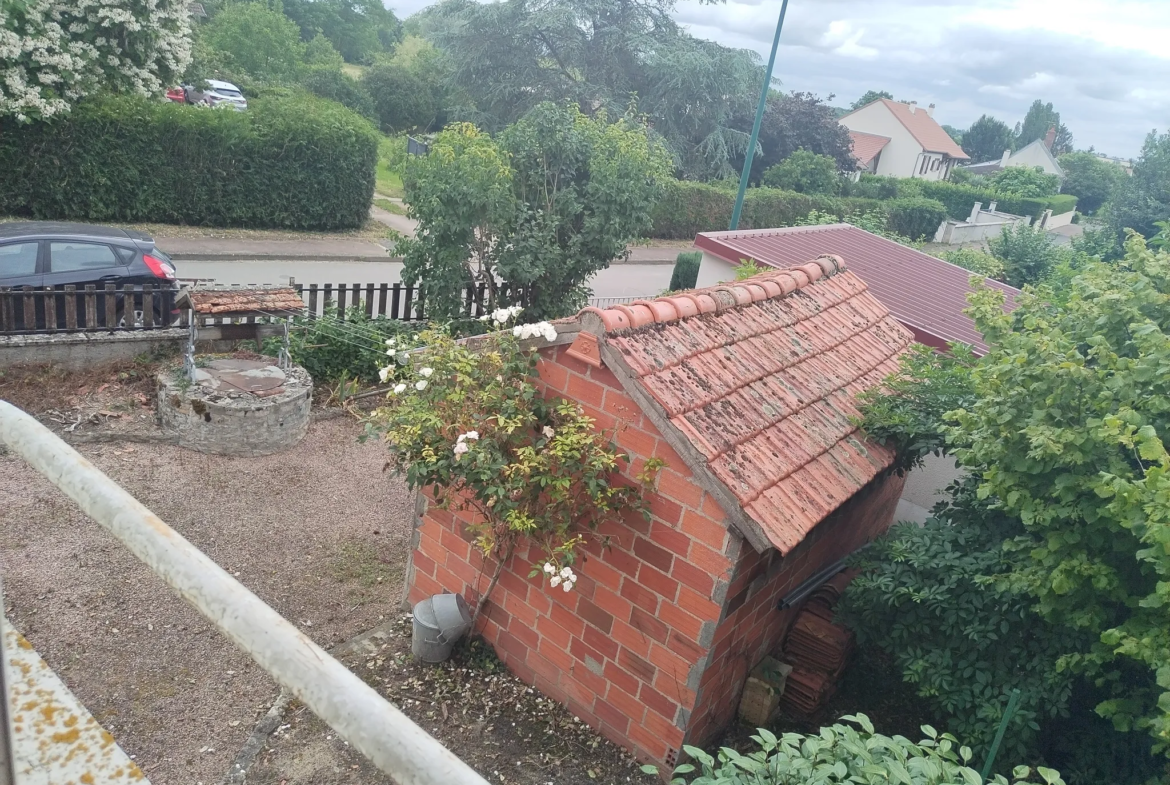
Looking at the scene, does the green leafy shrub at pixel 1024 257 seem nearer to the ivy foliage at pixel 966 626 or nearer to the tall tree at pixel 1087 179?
the ivy foliage at pixel 966 626

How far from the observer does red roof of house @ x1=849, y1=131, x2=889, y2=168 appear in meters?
53.3

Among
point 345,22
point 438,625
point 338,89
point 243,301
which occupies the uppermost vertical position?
point 345,22

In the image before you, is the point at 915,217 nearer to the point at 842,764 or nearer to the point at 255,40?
the point at 255,40

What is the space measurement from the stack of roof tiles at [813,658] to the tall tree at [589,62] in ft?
83.0

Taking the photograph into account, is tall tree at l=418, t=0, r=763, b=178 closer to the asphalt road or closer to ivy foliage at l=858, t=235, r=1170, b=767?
the asphalt road

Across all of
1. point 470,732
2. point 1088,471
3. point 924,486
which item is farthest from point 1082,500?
point 924,486

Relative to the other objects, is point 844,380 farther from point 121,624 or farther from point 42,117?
point 42,117

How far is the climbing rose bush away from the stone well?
4074mm

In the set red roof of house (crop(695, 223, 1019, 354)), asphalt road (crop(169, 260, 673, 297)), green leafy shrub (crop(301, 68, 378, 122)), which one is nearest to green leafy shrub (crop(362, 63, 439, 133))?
green leafy shrub (crop(301, 68, 378, 122))

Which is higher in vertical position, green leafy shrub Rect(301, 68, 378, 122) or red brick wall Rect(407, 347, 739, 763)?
green leafy shrub Rect(301, 68, 378, 122)

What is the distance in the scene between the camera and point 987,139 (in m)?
93.2

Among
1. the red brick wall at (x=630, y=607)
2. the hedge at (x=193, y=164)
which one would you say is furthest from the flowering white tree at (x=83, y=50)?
the red brick wall at (x=630, y=607)

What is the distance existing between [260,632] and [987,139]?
107405 mm

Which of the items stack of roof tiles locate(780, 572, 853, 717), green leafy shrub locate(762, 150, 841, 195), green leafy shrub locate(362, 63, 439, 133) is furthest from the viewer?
green leafy shrub locate(362, 63, 439, 133)
